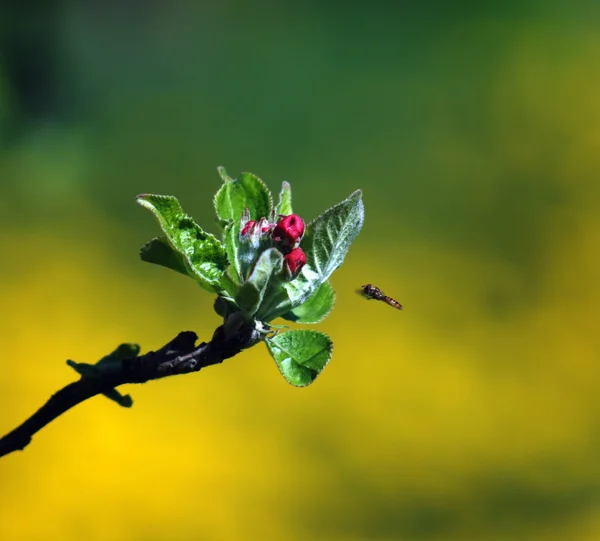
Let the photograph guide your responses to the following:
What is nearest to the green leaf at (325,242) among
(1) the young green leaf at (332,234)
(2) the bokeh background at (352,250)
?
(1) the young green leaf at (332,234)

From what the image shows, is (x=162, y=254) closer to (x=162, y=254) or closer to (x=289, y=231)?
(x=162, y=254)

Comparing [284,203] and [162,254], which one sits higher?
[284,203]

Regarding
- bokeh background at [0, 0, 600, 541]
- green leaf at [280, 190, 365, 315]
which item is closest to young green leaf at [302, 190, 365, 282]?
green leaf at [280, 190, 365, 315]

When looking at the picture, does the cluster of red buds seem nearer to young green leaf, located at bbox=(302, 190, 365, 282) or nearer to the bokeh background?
young green leaf, located at bbox=(302, 190, 365, 282)

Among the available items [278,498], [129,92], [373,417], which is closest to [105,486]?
[278,498]

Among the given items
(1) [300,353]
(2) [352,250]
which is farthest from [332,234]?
(2) [352,250]
